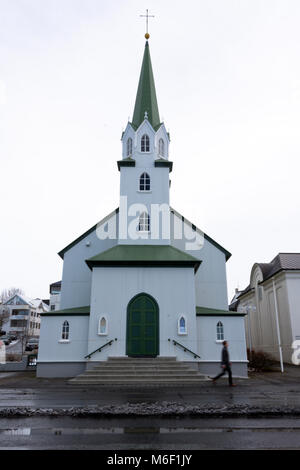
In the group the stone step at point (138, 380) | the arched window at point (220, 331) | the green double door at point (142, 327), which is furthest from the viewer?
the arched window at point (220, 331)

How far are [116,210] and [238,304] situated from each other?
27475 millimetres

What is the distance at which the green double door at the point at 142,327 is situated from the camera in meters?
18.1

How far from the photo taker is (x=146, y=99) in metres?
26.5

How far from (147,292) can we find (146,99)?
15593 mm

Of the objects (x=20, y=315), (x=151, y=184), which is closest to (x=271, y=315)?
(x=151, y=184)

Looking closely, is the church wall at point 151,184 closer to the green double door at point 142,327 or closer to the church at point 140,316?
the church at point 140,316

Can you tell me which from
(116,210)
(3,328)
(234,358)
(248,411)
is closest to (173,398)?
(248,411)

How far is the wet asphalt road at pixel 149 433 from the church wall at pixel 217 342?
35.1ft

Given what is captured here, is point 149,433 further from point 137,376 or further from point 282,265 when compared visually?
point 282,265

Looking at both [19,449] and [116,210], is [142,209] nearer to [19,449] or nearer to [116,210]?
[116,210]

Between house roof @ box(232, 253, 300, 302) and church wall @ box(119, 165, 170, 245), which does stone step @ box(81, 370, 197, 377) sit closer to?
church wall @ box(119, 165, 170, 245)

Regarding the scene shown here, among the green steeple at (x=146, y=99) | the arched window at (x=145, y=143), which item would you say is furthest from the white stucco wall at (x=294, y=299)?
the green steeple at (x=146, y=99)

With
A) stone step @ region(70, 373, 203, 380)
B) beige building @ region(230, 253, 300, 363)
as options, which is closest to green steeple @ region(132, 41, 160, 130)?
beige building @ region(230, 253, 300, 363)

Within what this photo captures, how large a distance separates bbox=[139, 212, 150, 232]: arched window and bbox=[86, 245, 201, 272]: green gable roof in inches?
82.3
